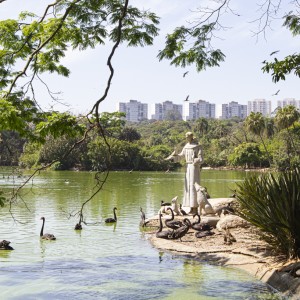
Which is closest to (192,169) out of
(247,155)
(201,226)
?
(201,226)

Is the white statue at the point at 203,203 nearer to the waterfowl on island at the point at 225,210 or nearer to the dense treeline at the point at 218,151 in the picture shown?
the waterfowl on island at the point at 225,210

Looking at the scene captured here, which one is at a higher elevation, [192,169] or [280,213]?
[192,169]

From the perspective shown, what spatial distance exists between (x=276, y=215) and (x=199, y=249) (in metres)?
2.40

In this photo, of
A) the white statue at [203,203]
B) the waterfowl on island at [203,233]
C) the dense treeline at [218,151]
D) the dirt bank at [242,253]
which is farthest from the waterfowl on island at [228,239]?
the dense treeline at [218,151]

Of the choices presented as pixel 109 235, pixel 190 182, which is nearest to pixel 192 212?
pixel 190 182

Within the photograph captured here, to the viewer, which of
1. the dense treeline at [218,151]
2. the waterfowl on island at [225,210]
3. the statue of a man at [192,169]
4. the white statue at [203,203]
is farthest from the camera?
the dense treeline at [218,151]

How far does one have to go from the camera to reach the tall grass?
8.76 m

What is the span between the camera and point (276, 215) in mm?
9008

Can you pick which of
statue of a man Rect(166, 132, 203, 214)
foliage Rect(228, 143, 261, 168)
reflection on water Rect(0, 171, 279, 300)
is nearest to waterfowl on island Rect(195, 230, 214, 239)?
reflection on water Rect(0, 171, 279, 300)

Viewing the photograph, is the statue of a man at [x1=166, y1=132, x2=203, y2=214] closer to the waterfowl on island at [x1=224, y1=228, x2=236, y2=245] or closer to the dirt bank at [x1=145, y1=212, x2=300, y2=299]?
the dirt bank at [x1=145, y1=212, x2=300, y2=299]

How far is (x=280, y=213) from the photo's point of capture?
889 centimetres

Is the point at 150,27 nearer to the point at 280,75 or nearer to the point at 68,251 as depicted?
the point at 280,75

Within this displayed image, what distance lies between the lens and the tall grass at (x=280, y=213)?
28.7ft

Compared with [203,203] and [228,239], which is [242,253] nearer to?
[228,239]
